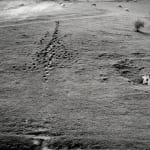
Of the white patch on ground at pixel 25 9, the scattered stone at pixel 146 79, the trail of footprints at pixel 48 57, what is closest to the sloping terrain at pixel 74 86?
the trail of footprints at pixel 48 57

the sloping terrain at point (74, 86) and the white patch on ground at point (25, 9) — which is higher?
the white patch on ground at point (25, 9)

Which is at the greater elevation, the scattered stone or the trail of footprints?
the trail of footprints

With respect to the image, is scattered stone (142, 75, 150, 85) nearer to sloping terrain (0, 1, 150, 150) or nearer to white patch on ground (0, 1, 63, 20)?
sloping terrain (0, 1, 150, 150)

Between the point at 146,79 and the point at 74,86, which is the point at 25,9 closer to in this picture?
the point at 74,86

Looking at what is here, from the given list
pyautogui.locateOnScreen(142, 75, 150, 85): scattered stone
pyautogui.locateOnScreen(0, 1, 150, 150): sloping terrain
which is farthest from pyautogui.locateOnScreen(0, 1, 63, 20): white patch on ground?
pyautogui.locateOnScreen(142, 75, 150, 85): scattered stone

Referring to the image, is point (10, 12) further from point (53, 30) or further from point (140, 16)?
point (140, 16)

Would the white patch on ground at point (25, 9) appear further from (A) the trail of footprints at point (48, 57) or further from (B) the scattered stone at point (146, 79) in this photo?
(B) the scattered stone at point (146, 79)

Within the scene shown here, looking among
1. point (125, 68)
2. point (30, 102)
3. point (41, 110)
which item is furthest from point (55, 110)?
point (125, 68)
